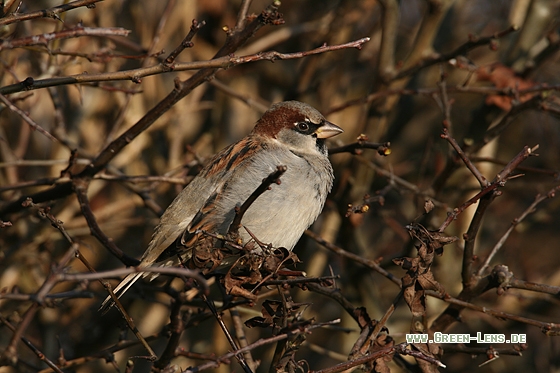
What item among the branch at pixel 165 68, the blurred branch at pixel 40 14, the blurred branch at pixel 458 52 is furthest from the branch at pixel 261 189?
the blurred branch at pixel 458 52

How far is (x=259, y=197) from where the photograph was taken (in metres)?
3.32

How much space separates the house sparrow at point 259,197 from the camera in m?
3.30

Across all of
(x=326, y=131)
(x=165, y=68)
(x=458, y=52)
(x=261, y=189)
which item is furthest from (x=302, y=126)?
(x=261, y=189)

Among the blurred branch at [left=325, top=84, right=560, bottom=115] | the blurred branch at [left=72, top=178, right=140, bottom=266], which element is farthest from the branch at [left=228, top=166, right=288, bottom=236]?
the blurred branch at [left=325, top=84, right=560, bottom=115]

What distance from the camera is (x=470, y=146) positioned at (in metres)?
3.71

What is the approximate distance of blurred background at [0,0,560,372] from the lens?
3.76 m

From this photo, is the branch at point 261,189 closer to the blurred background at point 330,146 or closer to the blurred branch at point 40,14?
the blurred background at point 330,146

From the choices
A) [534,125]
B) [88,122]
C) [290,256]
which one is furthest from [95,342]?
[534,125]

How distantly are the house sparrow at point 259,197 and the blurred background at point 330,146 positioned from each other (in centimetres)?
18

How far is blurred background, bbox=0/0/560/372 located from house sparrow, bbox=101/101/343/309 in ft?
0.60

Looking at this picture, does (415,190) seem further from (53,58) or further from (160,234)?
(53,58)

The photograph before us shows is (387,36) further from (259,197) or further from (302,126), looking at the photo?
(259,197)

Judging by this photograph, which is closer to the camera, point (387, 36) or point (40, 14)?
point (40, 14)

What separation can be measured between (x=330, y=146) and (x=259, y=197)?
170cm
